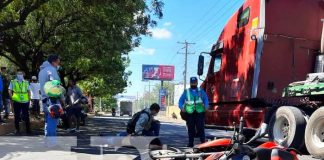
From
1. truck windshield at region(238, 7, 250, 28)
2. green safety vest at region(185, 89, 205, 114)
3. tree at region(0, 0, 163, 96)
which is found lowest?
green safety vest at region(185, 89, 205, 114)

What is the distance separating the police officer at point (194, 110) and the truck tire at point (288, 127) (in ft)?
5.76

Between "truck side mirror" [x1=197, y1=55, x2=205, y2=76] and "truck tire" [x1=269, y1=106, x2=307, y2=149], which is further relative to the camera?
"truck side mirror" [x1=197, y1=55, x2=205, y2=76]

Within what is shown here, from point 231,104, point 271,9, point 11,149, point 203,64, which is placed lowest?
point 11,149

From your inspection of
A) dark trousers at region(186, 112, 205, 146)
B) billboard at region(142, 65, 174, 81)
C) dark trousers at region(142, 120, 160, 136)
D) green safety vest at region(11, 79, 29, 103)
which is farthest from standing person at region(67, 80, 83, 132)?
billboard at region(142, 65, 174, 81)

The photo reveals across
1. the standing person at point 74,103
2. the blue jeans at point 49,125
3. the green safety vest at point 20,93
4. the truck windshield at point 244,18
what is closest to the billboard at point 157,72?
the standing person at point 74,103

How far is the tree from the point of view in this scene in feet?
58.3

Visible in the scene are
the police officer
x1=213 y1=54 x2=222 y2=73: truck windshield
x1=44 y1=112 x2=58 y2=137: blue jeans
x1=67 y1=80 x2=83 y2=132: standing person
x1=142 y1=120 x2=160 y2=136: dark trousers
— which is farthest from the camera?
x1=67 y1=80 x2=83 y2=132: standing person

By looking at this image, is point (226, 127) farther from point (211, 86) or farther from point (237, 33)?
point (237, 33)

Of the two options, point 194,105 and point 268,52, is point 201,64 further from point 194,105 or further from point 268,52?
point 268,52

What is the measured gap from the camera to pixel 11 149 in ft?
30.3

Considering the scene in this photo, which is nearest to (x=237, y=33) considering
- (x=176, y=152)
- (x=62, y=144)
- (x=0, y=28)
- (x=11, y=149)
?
(x=62, y=144)

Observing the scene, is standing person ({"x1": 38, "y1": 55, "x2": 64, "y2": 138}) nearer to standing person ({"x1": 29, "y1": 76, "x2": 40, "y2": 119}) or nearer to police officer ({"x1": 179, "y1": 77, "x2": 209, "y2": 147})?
police officer ({"x1": 179, "y1": 77, "x2": 209, "y2": 147})

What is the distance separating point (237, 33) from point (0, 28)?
847cm

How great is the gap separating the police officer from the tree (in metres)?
6.61
